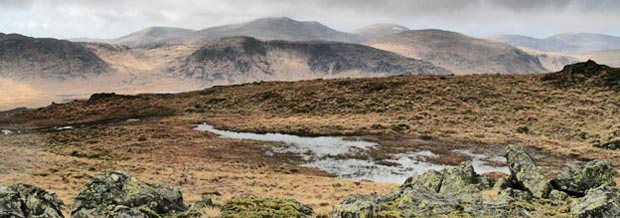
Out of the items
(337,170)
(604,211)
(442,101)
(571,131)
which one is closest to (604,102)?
(571,131)

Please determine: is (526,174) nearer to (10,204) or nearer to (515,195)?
(515,195)

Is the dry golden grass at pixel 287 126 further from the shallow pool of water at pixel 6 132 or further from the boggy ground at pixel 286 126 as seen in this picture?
the shallow pool of water at pixel 6 132

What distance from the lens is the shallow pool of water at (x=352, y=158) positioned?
36812 millimetres

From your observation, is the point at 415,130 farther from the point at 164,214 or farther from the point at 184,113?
the point at 164,214

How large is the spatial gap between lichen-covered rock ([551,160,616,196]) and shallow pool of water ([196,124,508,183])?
1751 cm

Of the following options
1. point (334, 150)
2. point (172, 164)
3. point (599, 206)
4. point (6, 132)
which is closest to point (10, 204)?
point (599, 206)

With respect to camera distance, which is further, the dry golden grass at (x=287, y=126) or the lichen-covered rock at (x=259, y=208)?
the dry golden grass at (x=287, y=126)

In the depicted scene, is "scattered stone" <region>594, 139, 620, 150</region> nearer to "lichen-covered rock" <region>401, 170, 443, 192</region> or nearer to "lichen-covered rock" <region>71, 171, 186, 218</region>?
"lichen-covered rock" <region>401, 170, 443, 192</region>

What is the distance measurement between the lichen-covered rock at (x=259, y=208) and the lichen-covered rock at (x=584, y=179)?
11.5 m

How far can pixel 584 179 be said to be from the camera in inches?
658

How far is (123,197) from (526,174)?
1516 centimetres

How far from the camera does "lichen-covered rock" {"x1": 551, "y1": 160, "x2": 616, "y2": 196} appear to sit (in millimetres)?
16656

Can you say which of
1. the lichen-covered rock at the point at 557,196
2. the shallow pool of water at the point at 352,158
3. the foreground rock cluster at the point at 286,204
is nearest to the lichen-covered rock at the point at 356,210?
the foreground rock cluster at the point at 286,204

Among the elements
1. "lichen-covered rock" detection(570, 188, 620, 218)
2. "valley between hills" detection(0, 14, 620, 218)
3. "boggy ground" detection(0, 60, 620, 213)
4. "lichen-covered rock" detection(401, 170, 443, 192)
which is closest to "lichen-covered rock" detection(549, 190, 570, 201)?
"valley between hills" detection(0, 14, 620, 218)
